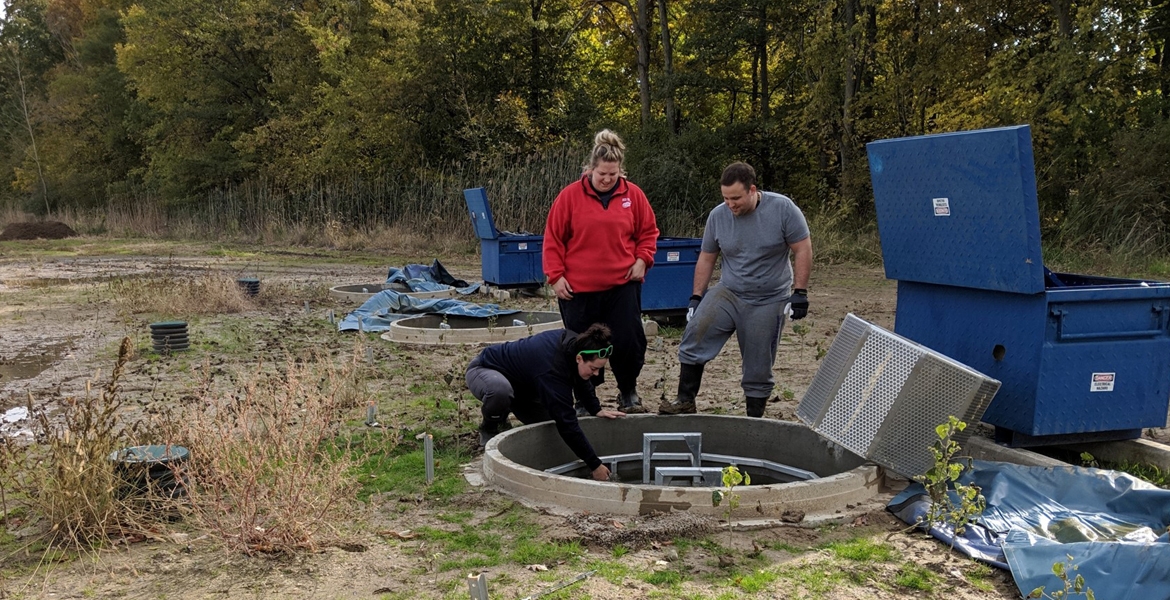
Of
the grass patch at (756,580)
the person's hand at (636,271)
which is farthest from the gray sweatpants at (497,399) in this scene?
the grass patch at (756,580)

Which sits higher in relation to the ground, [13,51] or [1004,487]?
[13,51]

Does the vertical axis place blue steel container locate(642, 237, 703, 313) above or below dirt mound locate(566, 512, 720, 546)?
above

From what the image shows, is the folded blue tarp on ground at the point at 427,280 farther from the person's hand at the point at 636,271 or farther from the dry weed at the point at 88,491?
the dry weed at the point at 88,491

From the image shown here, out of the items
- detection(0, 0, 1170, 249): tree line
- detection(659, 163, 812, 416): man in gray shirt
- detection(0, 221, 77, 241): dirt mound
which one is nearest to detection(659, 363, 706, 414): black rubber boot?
detection(659, 163, 812, 416): man in gray shirt

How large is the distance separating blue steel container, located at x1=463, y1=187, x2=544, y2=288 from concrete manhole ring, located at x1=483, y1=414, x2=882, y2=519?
24.1 feet

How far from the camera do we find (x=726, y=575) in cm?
385

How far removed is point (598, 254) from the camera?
5965 millimetres

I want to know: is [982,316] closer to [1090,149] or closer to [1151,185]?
[1151,185]

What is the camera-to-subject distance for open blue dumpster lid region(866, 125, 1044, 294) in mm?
4895

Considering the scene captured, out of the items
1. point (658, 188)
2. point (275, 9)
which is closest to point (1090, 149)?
point (658, 188)

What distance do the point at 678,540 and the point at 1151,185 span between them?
586 inches

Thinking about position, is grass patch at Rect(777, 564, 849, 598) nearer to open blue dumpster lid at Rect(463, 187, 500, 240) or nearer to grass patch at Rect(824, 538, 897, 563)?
grass patch at Rect(824, 538, 897, 563)

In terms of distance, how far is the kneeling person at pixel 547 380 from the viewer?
504cm

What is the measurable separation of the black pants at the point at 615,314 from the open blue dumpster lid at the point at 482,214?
700 centimetres
